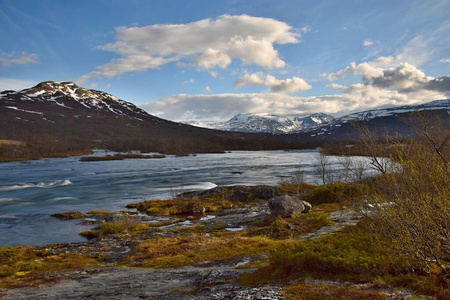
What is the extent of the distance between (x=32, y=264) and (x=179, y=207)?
19490mm

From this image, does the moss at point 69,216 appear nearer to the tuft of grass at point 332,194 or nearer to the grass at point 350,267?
the tuft of grass at point 332,194

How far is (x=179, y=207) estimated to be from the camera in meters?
34.4

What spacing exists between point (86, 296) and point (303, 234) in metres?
11.0

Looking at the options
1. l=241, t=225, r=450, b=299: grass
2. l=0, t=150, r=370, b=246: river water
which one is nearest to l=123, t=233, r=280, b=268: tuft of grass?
l=241, t=225, r=450, b=299: grass

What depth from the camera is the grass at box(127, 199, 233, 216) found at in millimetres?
33375

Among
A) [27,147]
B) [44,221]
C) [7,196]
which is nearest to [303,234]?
[44,221]

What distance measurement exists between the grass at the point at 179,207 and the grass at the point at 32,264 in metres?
15.0

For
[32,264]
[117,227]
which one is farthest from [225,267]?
[117,227]

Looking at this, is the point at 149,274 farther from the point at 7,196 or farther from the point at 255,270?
the point at 7,196

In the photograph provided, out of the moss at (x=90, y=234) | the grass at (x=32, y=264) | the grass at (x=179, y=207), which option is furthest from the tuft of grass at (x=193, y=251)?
the grass at (x=179, y=207)

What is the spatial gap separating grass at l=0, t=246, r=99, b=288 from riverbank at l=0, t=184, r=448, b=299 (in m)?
0.05

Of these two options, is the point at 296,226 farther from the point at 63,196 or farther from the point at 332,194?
the point at 63,196

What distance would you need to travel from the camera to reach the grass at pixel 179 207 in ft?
109

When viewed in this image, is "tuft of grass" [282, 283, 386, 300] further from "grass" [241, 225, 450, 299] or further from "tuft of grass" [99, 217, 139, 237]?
"tuft of grass" [99, 217, 139, 237]
